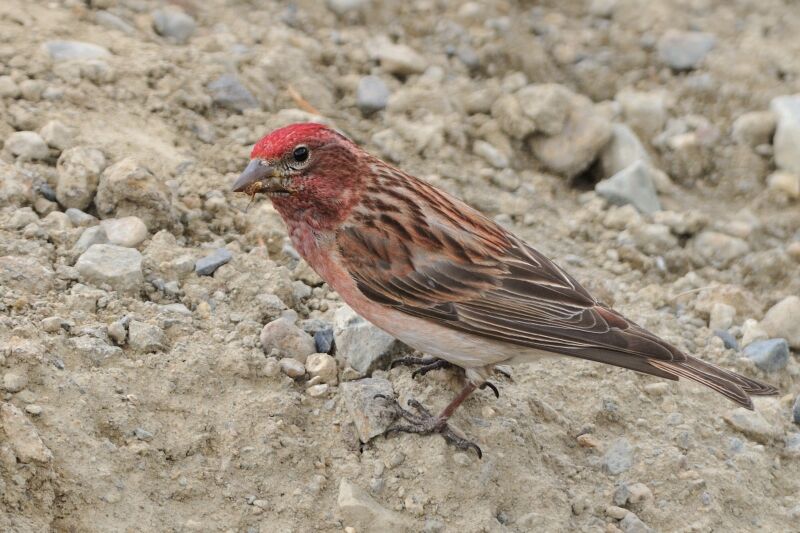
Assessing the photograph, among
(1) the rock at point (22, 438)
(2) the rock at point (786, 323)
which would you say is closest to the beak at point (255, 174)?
(1) the rock at point (22, 438)

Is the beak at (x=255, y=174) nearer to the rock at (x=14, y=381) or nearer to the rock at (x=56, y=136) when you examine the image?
the rock at (x=14, y=381)

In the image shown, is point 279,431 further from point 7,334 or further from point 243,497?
point 7,334

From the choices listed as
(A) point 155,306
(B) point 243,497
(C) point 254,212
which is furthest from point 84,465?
(C) point 254,212

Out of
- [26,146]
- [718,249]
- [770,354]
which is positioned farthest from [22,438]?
[718,249]

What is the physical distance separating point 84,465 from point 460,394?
2.03 metres

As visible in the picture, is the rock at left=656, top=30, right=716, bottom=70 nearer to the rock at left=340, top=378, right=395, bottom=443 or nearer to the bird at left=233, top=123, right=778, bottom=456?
the bird at left=233, top=123, right=778, bottom=456

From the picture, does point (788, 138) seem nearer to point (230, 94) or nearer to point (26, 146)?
point (230, 94)

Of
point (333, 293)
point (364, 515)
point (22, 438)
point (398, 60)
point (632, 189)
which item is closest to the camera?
point (22, 438)

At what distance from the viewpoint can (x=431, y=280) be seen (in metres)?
5.85

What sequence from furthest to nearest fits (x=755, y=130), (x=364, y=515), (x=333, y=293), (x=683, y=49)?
(x=683, y=49)
(x=755, y=130)
(x=333, y=293)
(x=364, y=515)

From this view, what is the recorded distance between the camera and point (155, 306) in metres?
5.88

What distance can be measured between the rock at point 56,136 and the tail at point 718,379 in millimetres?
3913

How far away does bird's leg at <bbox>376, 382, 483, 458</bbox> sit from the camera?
564cm

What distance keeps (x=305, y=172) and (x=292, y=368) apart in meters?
1.08
